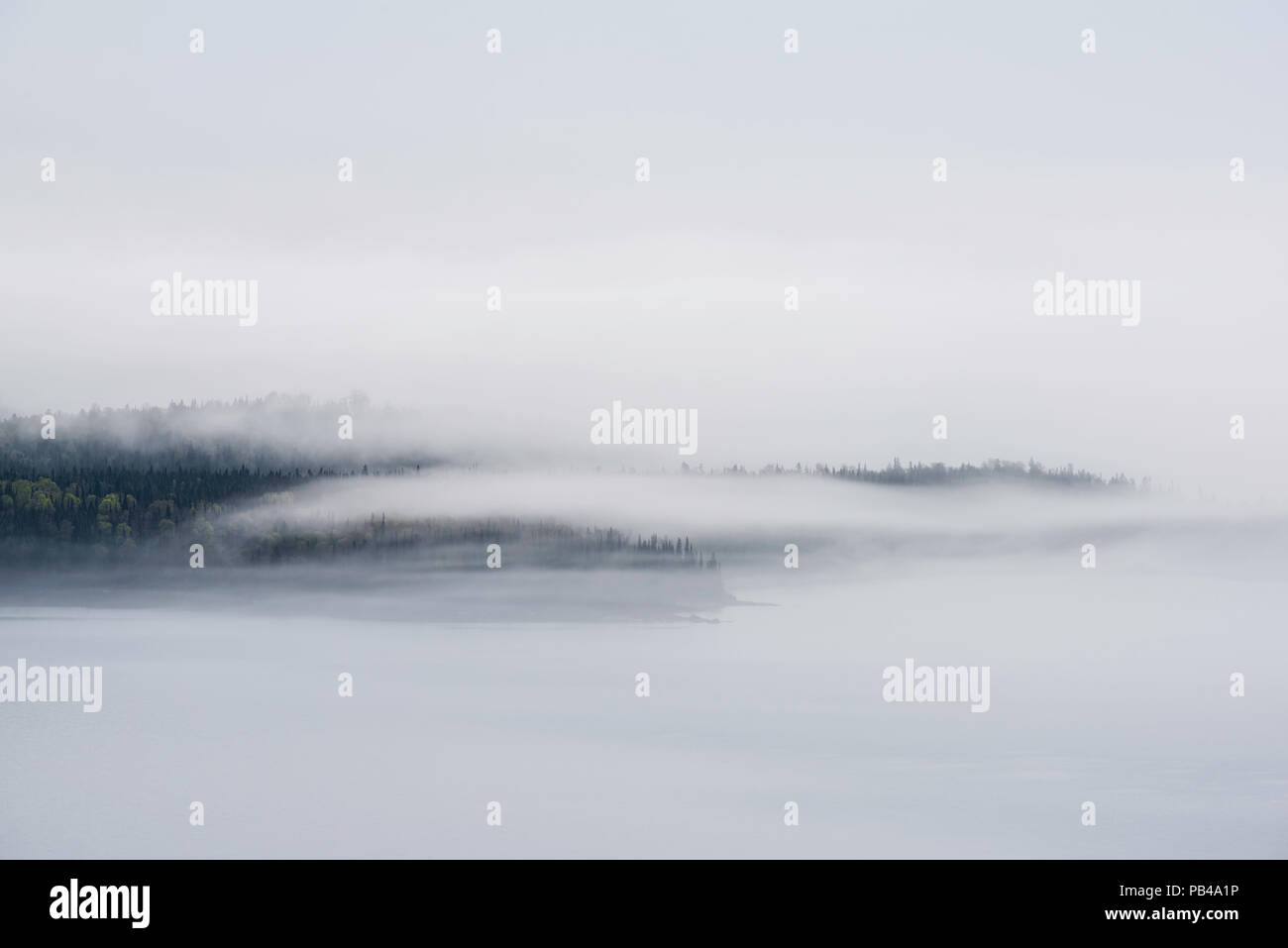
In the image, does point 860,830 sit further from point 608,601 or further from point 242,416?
point 242,416

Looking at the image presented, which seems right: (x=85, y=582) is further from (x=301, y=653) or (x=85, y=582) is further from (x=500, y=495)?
(x=500, y=495)

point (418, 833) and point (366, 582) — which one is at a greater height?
point (366, 582)

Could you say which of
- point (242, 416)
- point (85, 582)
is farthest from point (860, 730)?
point (85, 582)

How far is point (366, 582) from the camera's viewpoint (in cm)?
1817

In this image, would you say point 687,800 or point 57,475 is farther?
point 57,475

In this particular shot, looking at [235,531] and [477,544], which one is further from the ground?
[235,531]

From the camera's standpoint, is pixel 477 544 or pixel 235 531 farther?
pixel 235 531

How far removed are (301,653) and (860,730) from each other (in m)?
7.89

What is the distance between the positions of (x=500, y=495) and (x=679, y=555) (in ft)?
9.02

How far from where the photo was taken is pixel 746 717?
16984 millimetres

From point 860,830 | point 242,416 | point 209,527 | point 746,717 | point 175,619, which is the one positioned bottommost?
point 860,830

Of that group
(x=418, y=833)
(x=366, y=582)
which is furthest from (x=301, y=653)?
(x=418, y=833)

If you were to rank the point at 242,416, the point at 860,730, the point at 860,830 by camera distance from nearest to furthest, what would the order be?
the point at 860,830 → the point at 860,730 → the point at 242,416

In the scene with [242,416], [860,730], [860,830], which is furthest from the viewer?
[242,416]
